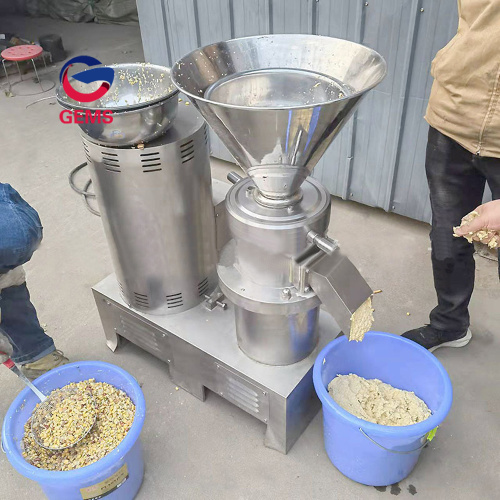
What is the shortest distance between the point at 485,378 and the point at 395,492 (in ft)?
2.14

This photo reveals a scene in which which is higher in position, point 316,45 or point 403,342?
point 316,45

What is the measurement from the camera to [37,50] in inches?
191

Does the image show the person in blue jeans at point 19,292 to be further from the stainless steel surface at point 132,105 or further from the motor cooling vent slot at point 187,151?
the motor cooling vent slot at point 187,151

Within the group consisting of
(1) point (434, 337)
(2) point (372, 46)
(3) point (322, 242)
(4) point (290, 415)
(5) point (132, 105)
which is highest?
(5) point (132, 105)

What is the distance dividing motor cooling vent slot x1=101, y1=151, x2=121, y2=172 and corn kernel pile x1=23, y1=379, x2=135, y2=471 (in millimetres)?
754

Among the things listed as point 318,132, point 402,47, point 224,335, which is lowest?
point 224,335

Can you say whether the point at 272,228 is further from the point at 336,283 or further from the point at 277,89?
the point at 277,89

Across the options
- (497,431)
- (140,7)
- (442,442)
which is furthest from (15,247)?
(140,7)

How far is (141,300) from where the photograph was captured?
6.45 ft

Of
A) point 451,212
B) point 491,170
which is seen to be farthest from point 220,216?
point 491,170

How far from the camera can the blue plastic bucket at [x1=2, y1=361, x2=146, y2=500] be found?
4.64 ft

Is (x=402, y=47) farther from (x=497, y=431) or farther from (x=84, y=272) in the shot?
(x=84, y=272)

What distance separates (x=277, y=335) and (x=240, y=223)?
0.45 metres

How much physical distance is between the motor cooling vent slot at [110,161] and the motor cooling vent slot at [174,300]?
0.55 metres
